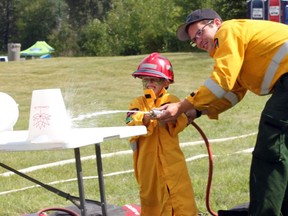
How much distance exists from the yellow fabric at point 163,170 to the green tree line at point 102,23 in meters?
22.9

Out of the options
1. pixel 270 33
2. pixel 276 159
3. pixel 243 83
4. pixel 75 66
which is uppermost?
pixel 270 33

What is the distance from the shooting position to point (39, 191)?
6.04m

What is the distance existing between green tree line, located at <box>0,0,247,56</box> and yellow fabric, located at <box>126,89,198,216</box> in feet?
75.1

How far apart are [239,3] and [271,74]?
24.0 m

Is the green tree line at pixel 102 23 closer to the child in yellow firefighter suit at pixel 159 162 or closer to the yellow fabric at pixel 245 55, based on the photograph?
the child in yellow firefighter suit at pixel 159 162

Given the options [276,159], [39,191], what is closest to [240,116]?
[39,191]

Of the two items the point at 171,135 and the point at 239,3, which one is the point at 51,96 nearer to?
the point at 171,135

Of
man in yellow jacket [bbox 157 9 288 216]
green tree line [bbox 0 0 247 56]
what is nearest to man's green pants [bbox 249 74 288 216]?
man in yellow jacket [bbox 157 9 288 216]

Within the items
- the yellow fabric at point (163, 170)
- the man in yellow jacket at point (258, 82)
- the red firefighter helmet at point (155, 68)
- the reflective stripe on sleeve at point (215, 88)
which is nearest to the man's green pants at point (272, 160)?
the man in yellow jacket at point (258, 82)

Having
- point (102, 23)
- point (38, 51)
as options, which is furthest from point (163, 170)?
point (102, 23)

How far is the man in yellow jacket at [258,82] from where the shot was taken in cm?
363

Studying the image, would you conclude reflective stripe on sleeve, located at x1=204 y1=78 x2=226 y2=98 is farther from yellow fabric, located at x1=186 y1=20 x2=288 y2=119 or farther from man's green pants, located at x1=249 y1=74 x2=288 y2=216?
man's green pants, located at x1=249 y1=74 x2=288 y2=216

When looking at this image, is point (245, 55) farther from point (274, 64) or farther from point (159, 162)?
point (159, 162)

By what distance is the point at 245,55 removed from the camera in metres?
3.79
